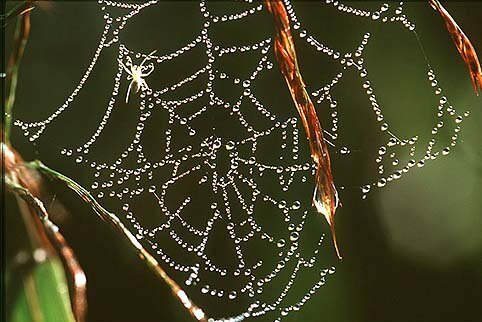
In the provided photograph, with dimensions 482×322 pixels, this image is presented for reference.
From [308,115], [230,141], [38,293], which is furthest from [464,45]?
[230,141]

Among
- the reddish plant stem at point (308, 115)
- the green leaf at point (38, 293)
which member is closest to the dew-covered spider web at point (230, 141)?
the green leaf at point (38, 293)

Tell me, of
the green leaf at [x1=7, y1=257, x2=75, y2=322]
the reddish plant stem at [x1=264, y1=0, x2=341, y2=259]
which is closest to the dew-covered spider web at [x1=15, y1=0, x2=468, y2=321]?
the green leaf at [x1=7, y1=257, x2=75, y2=322]

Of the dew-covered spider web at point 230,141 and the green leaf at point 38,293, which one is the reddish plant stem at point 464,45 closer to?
the green leaf at point 38,293

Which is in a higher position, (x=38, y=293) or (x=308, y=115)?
(x=308, y=115)

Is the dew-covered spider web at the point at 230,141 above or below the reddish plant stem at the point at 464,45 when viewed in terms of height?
below

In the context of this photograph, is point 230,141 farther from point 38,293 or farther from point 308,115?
point 308,115

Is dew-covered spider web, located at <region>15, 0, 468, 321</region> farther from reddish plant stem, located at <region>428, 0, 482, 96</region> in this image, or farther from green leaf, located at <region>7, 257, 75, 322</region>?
reddish plant stem, located at <region>428, 0, 482, 96</region>

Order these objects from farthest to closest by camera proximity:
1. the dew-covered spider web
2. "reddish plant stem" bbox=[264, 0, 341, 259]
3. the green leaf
Answer: the dew-covered spider web
the green leaf
"reddish plant stem" bbox=[264, 0, 341, 259]

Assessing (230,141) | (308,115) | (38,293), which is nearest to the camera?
(308,115)

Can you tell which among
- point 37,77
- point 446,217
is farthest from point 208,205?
point 446,217
